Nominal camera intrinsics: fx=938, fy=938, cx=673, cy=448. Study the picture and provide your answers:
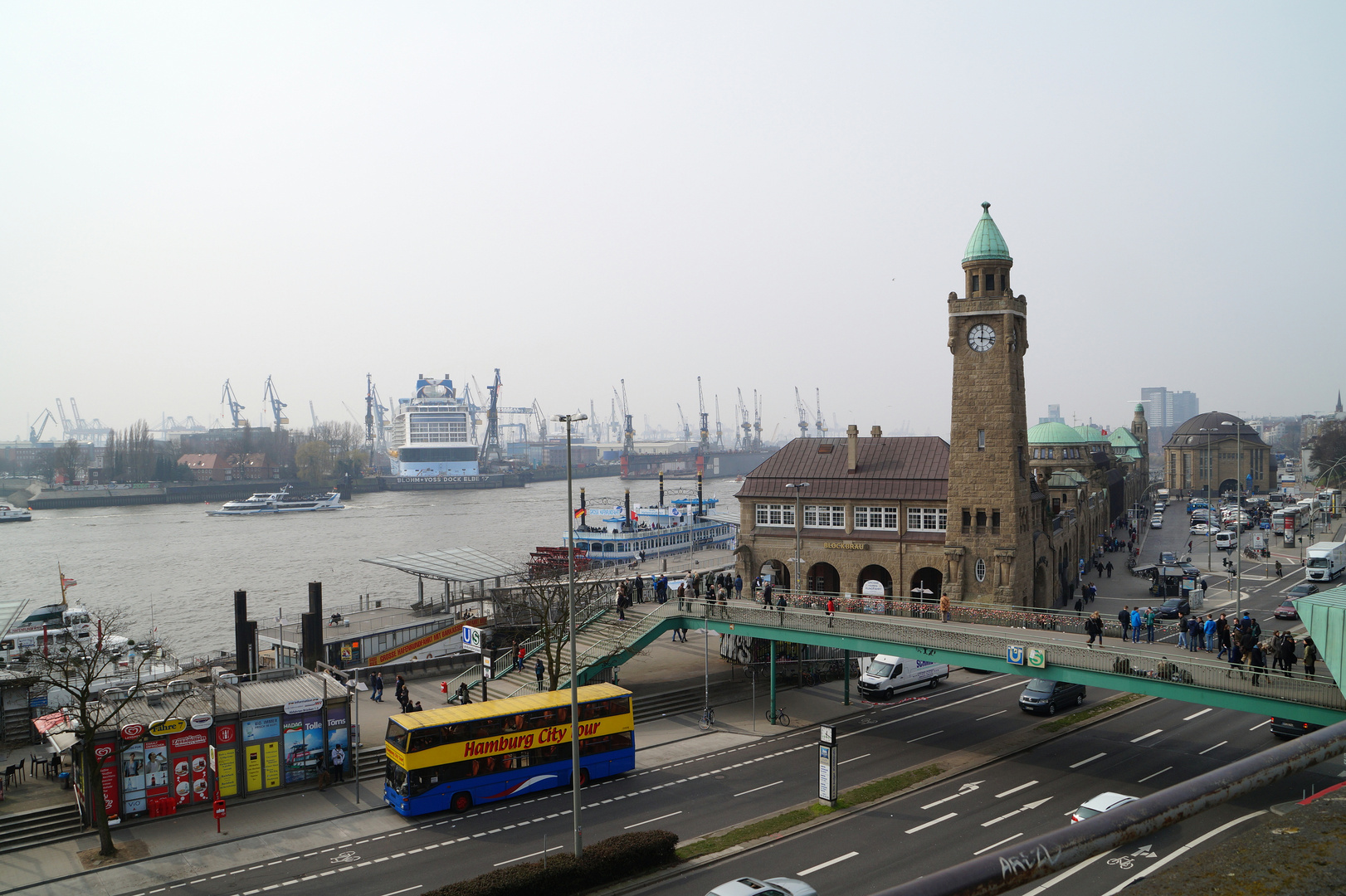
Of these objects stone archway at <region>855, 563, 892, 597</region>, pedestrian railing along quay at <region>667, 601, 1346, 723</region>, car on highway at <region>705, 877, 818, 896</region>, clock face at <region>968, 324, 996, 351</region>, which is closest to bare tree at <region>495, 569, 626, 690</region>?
pedestrian railing along quay at <region>667, 601, 1346, 723</region>

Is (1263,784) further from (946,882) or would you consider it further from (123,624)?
(123,624)

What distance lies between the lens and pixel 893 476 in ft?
178

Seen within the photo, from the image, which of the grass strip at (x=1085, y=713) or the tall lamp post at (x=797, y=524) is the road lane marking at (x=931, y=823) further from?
the tall lamp post at (x=797, y=524)

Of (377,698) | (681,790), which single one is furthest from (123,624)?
(681,790)

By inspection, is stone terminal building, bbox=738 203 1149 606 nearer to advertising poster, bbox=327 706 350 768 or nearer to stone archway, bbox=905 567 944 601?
stone archway, bbox=905 567 944 601

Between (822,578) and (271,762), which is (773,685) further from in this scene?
(271,762)

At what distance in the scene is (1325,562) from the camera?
6272cm

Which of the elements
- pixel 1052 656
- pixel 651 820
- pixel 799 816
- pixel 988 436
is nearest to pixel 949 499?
pixel 988 436

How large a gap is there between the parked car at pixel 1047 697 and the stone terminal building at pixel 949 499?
351 inches

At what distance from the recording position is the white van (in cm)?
4347

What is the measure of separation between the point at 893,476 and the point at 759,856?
1258 inches

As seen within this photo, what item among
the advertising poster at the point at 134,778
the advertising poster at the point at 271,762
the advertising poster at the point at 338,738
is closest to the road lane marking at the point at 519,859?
the advertising poster at the point at 338,738

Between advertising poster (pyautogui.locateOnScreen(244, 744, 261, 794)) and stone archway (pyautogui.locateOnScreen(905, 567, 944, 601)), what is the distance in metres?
34.1

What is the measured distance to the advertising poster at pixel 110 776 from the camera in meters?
28.5
